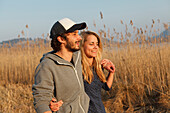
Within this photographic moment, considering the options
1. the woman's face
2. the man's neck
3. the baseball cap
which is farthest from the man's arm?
the woman's face

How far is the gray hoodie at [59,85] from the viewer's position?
1191 millimetres

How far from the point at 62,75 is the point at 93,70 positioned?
646mm

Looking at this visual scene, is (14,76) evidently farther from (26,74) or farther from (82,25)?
(82,25)

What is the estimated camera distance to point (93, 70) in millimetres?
1886

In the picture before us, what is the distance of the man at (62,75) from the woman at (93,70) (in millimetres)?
267

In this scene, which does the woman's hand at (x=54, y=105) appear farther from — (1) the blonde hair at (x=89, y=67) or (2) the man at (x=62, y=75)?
(1) the blonde hair at (x=89, y=67)

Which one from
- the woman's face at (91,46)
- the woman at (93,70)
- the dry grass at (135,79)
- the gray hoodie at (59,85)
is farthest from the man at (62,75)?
the dry grass at (135,79)

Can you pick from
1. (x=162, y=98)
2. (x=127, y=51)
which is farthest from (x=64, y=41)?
(x=127, y=51)

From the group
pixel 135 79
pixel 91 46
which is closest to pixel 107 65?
pixel 91 46

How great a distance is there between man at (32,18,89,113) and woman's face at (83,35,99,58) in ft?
1.29

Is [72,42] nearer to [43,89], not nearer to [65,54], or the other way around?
[65,54]

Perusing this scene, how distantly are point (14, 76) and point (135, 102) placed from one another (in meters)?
4.05

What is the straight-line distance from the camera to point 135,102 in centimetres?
360

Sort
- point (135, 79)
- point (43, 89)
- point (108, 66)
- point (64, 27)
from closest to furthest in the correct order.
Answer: point (43, 89)
point (64, 27)
point (108, 66)
point (135, 79)
